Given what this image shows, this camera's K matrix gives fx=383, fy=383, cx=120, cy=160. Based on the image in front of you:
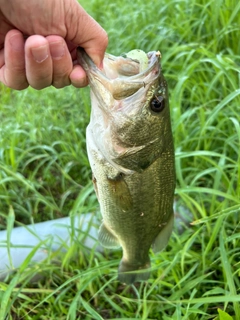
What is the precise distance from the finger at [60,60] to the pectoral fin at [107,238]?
762 millimetres

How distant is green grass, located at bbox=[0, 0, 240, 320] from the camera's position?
6.48 ft

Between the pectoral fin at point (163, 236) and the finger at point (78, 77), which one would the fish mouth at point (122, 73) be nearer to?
the finger at point (78, 77)

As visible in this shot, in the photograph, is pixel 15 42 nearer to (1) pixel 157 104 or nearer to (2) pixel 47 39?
(2) pixel 47 39

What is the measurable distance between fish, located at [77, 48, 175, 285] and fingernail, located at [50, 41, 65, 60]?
0.10 m

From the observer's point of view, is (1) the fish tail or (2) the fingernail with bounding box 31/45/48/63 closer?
(2) the fingernail with bounding box 31/45/48/63

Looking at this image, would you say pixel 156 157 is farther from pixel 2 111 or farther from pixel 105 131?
pixel 2 111

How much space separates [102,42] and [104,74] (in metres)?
0.13

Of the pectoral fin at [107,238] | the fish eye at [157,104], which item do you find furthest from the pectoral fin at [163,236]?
the fish eye at [157,104]

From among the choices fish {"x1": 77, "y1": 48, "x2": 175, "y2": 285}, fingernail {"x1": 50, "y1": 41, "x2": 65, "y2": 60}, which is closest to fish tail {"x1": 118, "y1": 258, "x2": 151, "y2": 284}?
fish {"x1": 77, "y1": 48, "x2": 175, "y2": 285}

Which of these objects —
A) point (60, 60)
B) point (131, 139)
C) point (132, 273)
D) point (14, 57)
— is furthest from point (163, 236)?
point (14, 57)

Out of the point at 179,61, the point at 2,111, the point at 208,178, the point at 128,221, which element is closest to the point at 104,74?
the point at 128,221

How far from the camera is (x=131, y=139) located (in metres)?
1.58

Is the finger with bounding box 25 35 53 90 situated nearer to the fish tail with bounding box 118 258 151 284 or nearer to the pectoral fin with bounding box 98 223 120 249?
the pectoral fin with bounding box 98 223 120 249

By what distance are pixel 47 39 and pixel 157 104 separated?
49cm
